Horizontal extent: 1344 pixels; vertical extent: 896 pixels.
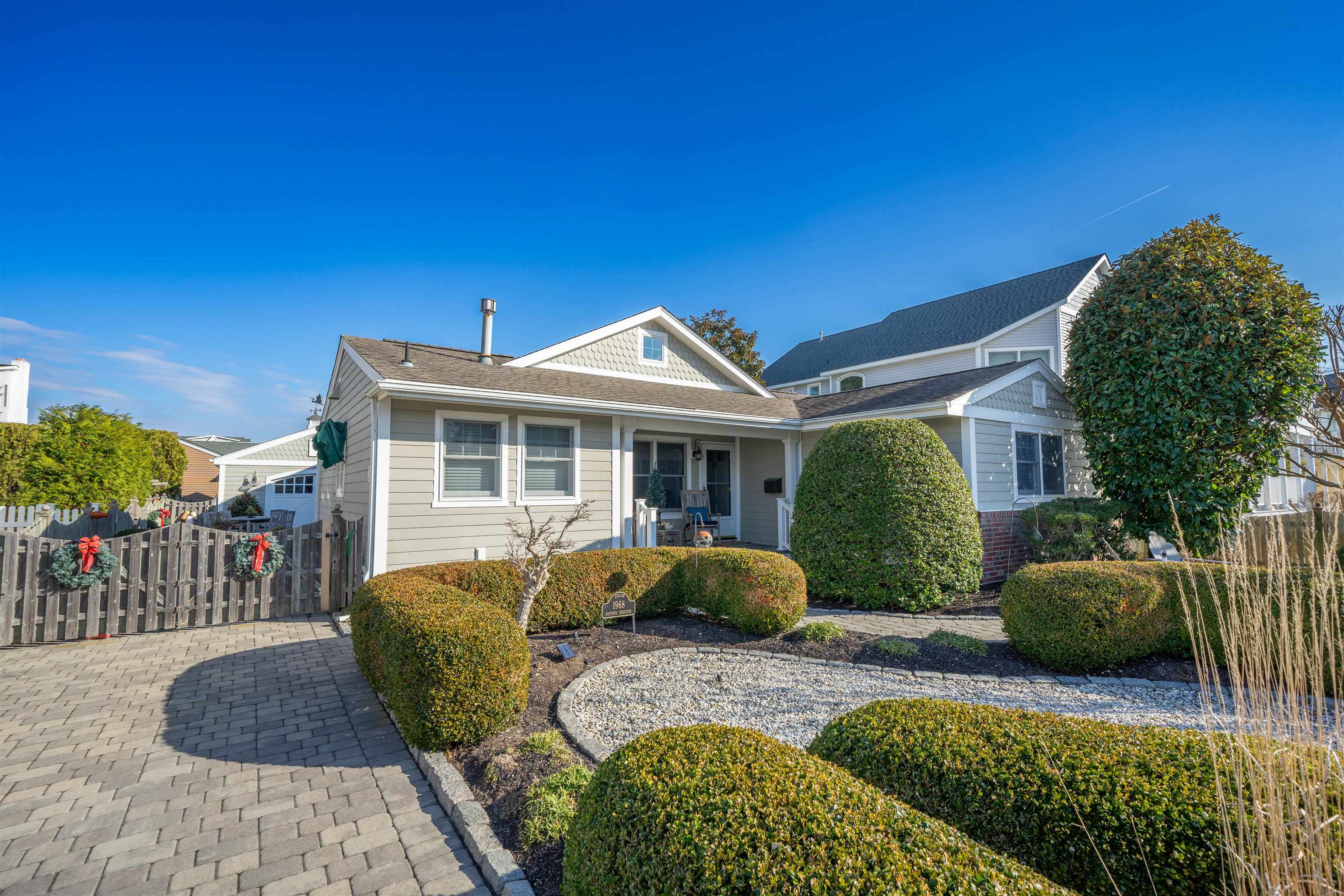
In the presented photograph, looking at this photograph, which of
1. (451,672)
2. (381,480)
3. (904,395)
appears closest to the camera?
(451,672)

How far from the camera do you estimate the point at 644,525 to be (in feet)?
33.2

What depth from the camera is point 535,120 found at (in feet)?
33.8

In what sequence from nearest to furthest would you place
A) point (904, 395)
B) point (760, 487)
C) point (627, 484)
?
point (627, 484) → point (904, 395) → point (760, 487)

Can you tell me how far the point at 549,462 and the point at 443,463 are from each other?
5.49 ft

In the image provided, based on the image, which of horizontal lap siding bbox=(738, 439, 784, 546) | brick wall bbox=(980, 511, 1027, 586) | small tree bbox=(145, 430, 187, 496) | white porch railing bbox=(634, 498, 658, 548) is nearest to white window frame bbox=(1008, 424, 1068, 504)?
brick wall bbox=(980, 511, 1027, 586)

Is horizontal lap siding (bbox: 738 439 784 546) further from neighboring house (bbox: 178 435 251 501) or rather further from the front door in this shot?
neighboring house (bbox: 178 435 251 501)

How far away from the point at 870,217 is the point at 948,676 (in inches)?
394

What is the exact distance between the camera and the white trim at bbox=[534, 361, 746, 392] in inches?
439

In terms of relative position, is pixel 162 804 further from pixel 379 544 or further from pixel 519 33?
pixel 519 33

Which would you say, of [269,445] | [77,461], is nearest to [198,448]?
[269,445]

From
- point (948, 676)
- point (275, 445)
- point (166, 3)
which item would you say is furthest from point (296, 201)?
point (275, 445)

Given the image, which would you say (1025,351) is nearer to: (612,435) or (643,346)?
(643,346)

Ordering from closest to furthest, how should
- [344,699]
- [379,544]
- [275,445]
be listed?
[344,699], [379,544], [275,445]

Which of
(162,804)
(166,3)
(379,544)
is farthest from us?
(379,544)
